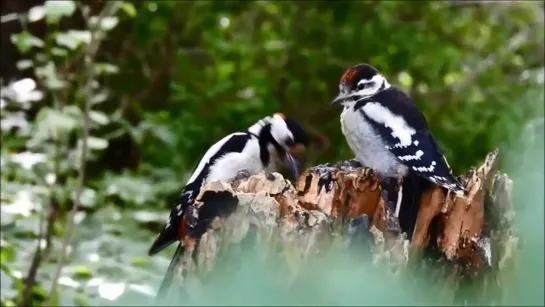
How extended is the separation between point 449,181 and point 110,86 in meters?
1.32

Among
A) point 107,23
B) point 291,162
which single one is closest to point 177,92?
point 107,23

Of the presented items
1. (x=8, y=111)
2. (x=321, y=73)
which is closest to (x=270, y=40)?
(x=321, y=73)

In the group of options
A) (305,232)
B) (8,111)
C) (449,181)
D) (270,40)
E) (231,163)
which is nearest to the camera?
(305,232)

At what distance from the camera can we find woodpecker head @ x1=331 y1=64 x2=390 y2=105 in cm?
77

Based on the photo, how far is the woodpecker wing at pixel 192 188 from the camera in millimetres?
675

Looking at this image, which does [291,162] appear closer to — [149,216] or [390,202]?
[390,202]

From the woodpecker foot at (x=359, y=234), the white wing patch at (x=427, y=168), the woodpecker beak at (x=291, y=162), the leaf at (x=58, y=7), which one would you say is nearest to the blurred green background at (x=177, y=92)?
the leaf at (x=58, y=7)

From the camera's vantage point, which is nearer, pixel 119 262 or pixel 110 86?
pixel 119 262

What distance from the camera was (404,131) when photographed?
0.75 metres

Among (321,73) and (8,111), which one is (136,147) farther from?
(321,73)

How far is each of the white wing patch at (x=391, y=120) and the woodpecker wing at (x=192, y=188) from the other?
0.16 meters

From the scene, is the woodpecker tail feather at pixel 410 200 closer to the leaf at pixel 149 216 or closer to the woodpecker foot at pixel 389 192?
the woodpecker foot at pixel 389 192

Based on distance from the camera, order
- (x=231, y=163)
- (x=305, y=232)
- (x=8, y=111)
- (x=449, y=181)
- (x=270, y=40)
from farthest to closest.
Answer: (x=270, y=40) → (x=8, y=111) → (x=231, y=163) → (x=449, y=181) → (x=305, y=232)

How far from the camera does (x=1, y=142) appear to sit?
147 centimetres
